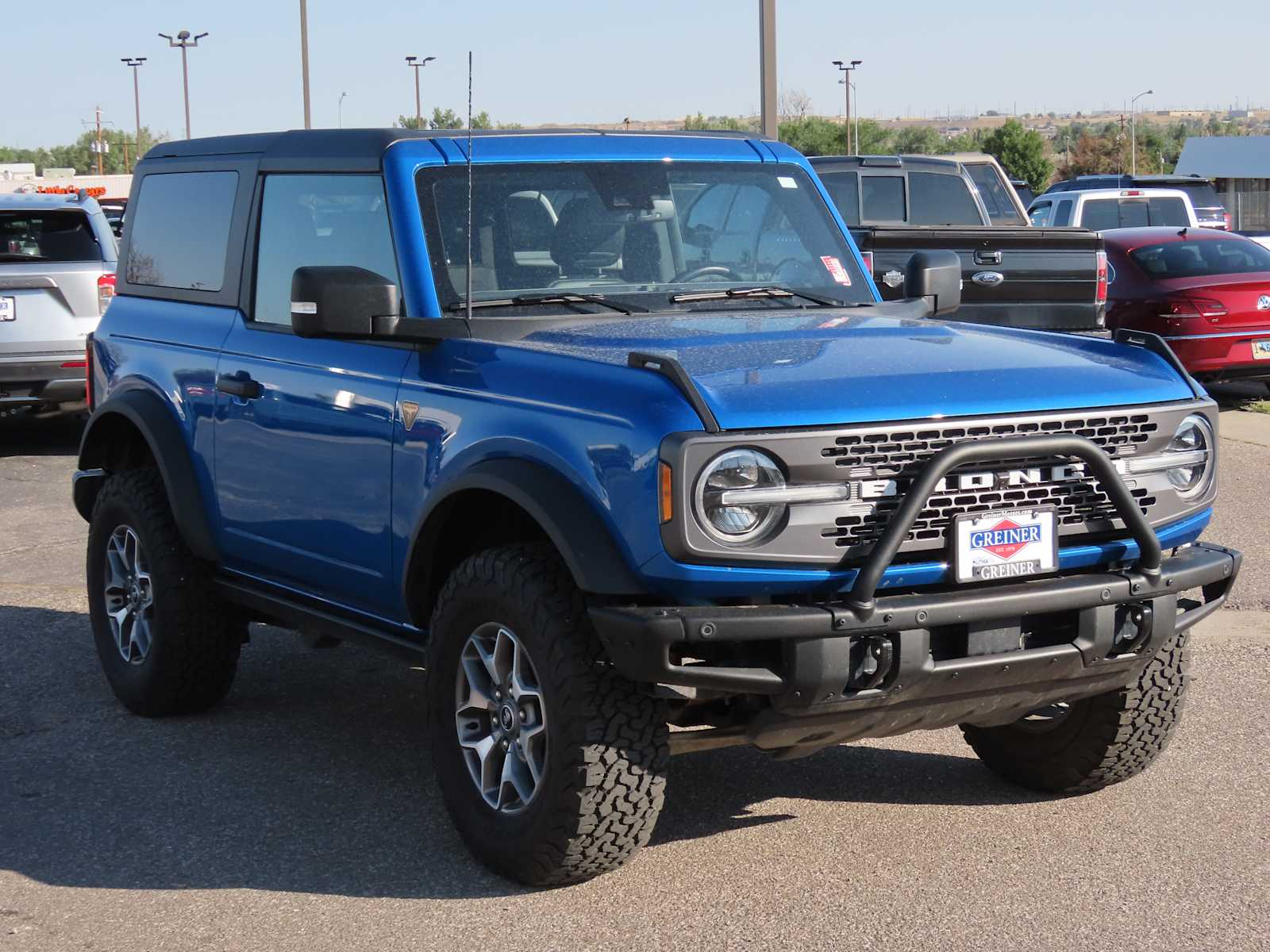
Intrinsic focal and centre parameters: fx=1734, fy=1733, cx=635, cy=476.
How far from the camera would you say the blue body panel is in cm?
410

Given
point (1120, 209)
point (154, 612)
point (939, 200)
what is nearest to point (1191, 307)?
point (939, 200)

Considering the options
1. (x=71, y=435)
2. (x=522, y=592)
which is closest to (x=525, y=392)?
(x=522, y=592)

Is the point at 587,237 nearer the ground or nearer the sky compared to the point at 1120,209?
nearer the ground

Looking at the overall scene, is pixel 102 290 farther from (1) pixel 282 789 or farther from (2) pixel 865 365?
(2) pixel 865 365

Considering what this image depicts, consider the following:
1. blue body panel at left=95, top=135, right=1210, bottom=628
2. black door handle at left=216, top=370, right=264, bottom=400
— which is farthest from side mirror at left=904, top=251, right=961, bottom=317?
black door handle at left=216, top=370, right=264, bottom=400

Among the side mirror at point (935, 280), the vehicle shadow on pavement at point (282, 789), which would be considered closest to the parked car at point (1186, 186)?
the side mirror at point (935, 280)

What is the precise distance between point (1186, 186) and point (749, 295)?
24.0 metres

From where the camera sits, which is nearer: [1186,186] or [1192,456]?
[1192,456]

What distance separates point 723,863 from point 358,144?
2.49 meters

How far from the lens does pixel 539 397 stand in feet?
14.6

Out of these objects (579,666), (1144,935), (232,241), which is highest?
(232,241)

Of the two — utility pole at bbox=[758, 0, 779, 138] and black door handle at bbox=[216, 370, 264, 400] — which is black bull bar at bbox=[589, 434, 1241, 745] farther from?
utility pole at bbox=[758, 0, 779, 138]

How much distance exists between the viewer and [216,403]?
5840 millimetres

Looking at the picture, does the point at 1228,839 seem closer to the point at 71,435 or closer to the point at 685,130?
the point at 685,130
